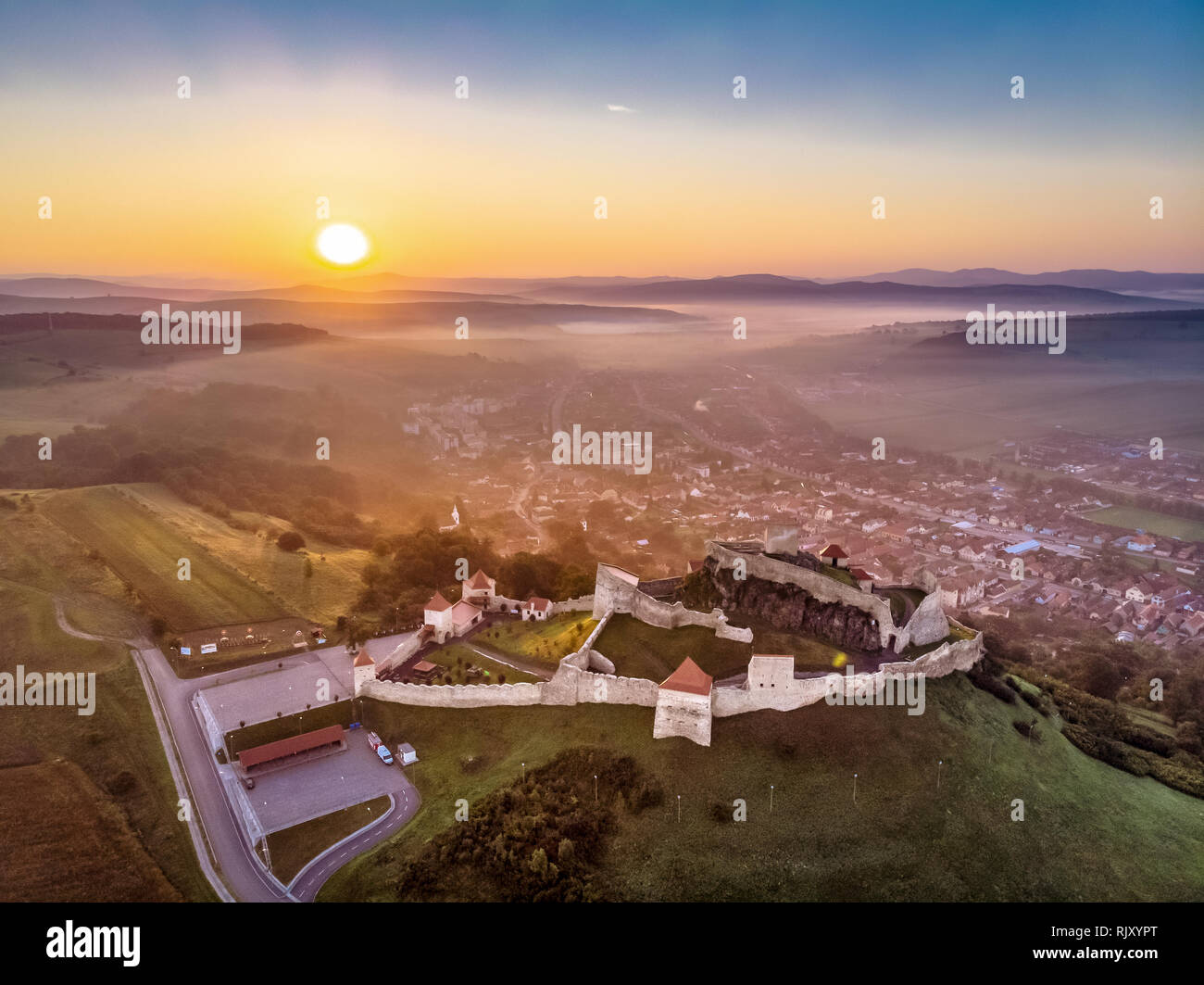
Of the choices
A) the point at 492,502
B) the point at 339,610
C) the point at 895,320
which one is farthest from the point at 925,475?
the point at 339,610

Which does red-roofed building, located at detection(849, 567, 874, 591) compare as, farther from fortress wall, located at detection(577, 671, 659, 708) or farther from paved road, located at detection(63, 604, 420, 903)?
paved road, located at detection(63, 604, 420, 903)

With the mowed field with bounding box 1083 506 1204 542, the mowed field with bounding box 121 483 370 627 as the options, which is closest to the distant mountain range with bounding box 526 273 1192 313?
the mowed field with bounding box 1083 506 1204 542

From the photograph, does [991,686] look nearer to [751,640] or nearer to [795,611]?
[795,611]

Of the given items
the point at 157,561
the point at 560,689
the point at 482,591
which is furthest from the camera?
the point at 157,561

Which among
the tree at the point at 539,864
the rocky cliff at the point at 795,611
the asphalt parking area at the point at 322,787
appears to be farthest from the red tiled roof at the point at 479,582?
the tree at the point at 539,864

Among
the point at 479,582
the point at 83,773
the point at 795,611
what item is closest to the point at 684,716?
the point at 795,611

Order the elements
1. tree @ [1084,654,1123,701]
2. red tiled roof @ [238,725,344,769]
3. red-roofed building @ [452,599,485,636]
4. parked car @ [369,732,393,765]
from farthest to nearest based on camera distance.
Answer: tree @ [1084,654,1123,701] < red-roofed building @ [452,599,485,636] < parked car @ [369,732,393,765] < red tiled roof @ [238,725,344,769]
